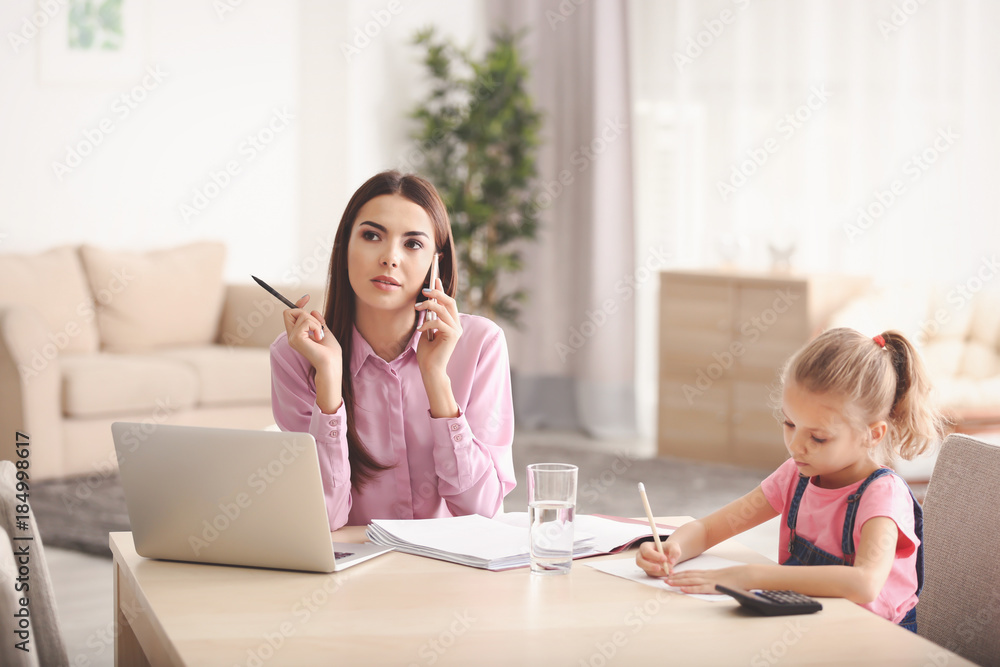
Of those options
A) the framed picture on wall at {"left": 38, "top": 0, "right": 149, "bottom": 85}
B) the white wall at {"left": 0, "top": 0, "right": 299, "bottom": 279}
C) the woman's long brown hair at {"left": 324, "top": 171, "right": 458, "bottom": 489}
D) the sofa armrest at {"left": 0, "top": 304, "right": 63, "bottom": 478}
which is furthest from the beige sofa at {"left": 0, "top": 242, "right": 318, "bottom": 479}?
the woman's long brown hair at {"left": 324, "top": 171, "right": 458, "bottom": 489}

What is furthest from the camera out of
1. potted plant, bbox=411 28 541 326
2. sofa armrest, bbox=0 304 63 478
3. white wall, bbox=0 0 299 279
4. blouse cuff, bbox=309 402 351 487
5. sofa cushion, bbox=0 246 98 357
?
potted plant, bbox=411 28 541 326

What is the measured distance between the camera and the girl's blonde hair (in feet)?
4.51

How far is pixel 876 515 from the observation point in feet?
4.26

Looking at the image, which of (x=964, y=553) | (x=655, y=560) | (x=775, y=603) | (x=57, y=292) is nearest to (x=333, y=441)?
(x=655, y=560)

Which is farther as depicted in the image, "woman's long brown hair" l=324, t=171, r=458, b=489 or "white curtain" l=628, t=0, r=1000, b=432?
"white curtain" l=628, t=0, r=1000, b=432

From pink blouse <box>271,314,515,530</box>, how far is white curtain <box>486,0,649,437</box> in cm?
364

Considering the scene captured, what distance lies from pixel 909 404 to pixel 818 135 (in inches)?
144

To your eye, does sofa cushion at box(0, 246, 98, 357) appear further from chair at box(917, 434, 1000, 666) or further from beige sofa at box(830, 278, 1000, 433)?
chair at box(917, 434, 1000, 666)

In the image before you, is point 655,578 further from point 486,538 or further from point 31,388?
point 31,388

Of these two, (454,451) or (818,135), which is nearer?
(454,451)

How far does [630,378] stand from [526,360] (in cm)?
61

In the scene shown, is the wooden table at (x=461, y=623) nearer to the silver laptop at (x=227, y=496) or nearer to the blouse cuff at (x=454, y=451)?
the silver laptop at (x=227, y=496)

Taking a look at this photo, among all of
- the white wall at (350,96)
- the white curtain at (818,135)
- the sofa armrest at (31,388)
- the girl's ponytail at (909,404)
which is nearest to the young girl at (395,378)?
the girl's ponytail at (909,404)

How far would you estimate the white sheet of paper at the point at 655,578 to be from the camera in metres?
1.21
